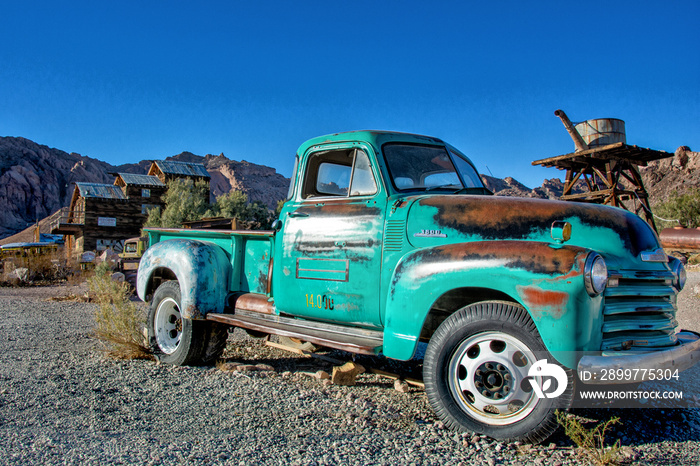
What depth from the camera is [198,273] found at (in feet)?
16.8

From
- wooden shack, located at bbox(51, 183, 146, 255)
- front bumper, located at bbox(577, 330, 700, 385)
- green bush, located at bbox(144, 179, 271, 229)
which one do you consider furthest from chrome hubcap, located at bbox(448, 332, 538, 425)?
wooden shack, located at bbox(51, 183, 146, 255)

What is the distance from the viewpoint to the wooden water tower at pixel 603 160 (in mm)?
13766

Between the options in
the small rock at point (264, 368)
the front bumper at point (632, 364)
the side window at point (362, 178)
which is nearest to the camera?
the front bumper at point (632, 364)

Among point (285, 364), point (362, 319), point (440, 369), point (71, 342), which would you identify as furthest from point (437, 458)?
point (71, 342)

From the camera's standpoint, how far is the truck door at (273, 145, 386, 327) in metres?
3.97

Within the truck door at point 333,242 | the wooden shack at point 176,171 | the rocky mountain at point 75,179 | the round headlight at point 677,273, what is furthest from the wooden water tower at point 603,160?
the rocky mountain at point 75,179

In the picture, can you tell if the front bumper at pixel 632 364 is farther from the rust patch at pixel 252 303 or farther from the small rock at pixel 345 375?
the rust patch at pixel 252 303

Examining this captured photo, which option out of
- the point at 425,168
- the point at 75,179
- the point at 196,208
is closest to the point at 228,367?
the point at 425,168

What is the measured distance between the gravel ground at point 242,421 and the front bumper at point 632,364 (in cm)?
52

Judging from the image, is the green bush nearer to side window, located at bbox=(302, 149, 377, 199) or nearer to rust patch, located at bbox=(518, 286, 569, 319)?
side window, located at bbox=(302, 149, 377, 199)

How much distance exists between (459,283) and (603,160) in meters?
13.0

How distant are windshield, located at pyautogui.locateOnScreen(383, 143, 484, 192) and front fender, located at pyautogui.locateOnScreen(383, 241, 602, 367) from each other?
3.10 ft

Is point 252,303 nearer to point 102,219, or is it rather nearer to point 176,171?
point 102,219

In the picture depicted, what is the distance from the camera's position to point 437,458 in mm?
2963
